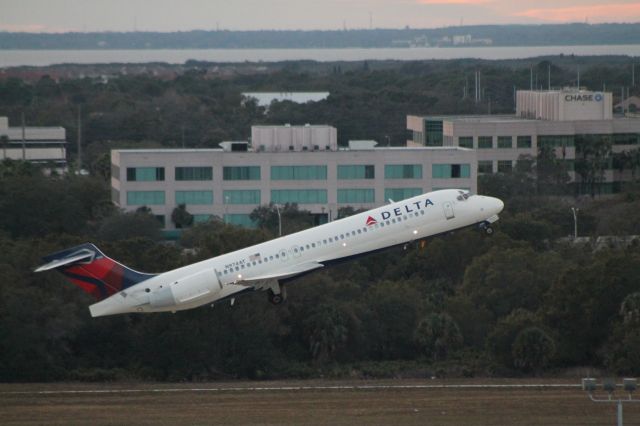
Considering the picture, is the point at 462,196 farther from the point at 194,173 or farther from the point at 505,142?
the point at 505,142

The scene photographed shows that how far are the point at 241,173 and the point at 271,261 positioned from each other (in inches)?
2685

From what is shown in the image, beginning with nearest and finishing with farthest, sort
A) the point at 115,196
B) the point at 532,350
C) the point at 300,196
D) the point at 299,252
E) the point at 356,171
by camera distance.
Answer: the point at 299,252, the point at 532,350, the point at 356,171, the point at 300,196, the point at 115,196

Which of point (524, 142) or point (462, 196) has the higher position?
point (524, 142)

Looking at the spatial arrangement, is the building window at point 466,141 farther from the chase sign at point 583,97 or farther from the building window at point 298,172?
the building window at point 298,172

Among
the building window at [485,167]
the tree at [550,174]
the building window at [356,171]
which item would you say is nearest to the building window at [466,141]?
the building window at [485,167]

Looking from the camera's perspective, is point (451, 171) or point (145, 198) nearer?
point (451, 171)

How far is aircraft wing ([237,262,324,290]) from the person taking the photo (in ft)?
281

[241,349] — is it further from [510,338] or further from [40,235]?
[40,235]

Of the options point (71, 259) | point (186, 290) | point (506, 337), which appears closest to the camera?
point (71, 259)

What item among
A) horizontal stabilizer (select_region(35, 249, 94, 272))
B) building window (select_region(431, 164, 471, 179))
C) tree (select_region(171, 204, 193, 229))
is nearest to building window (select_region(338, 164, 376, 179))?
building window (select_region(431, 164, 471, 179))

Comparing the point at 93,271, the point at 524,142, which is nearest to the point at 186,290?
the point at 93,271

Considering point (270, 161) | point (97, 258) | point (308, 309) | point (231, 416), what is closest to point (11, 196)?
point (270, 161)

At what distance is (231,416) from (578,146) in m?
123

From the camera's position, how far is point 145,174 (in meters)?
154
